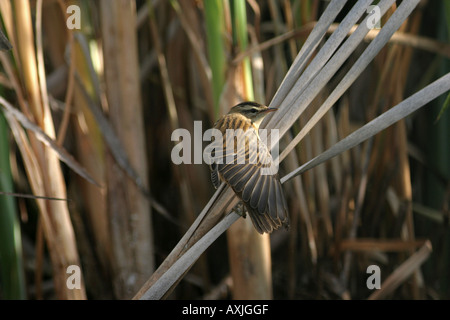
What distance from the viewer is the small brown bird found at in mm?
1448

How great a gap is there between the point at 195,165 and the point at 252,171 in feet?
3.78

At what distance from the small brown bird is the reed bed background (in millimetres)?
202

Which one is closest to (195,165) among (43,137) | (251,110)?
(251,110)

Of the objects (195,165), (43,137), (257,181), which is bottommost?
(257,181)

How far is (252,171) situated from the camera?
1507 mm

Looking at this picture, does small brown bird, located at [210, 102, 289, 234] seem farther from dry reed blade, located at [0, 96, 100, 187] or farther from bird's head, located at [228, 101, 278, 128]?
dry reed blade, located at [0, 96, 100, 187]

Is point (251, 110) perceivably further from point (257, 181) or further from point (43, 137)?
point (43, 137)

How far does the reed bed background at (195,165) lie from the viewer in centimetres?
184

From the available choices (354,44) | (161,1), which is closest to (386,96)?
(354,44)

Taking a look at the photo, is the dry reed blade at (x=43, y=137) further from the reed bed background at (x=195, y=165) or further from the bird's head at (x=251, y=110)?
the bird's head at (x=251, y=110)
